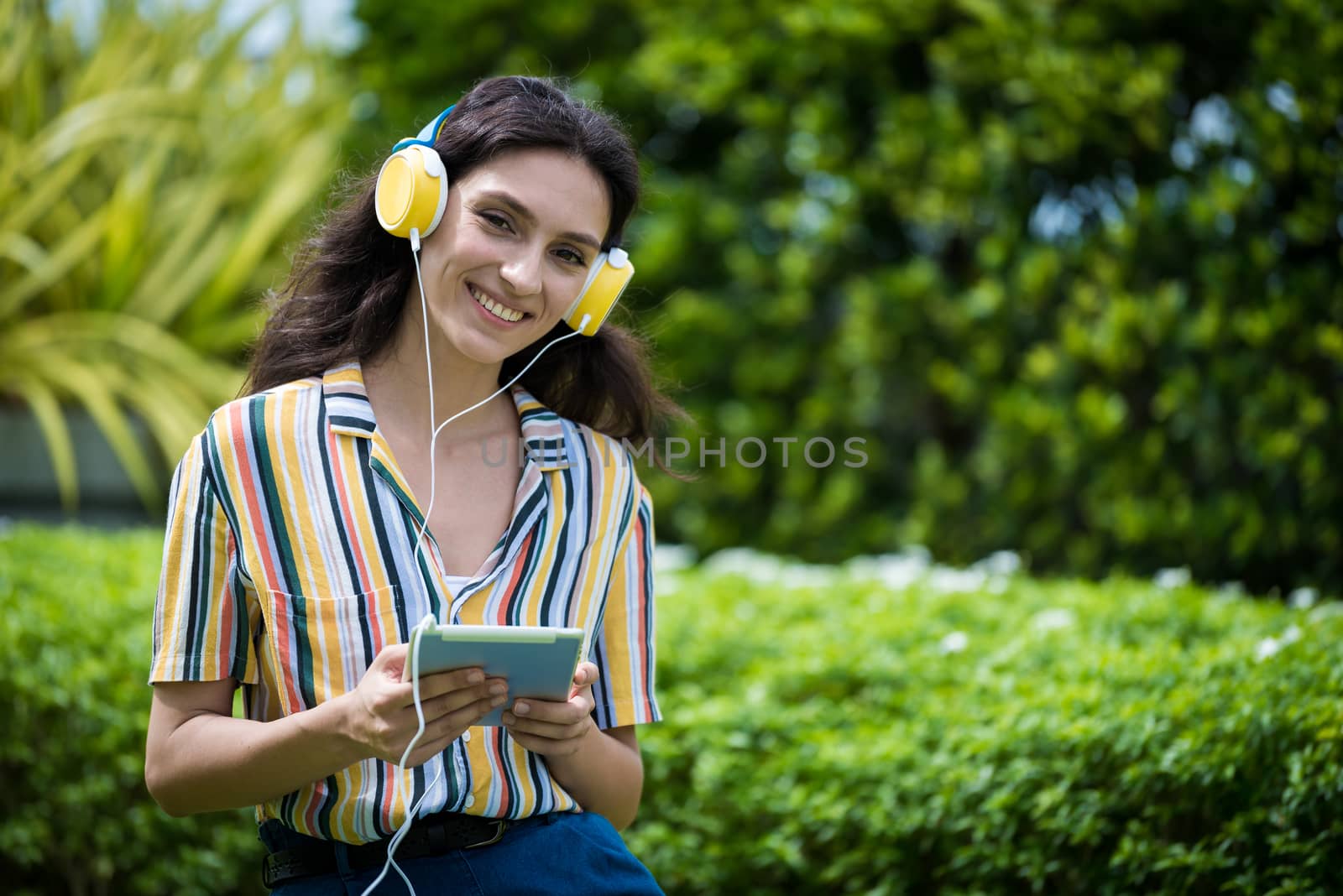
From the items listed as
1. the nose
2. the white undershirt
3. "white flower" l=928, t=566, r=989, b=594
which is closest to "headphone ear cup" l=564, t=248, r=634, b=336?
the nose

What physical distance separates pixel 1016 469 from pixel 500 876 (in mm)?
3473

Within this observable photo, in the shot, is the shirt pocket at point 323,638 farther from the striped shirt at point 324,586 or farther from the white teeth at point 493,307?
the white teeth at point 493,307

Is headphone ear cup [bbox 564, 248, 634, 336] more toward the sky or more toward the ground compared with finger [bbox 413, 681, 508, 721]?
more toward the sky

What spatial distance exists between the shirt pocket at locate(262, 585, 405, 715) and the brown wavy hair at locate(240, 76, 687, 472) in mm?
364

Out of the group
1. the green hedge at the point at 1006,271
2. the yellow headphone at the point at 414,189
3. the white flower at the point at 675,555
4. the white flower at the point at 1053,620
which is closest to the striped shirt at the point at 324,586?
the yellow headphone at the point at 414,189

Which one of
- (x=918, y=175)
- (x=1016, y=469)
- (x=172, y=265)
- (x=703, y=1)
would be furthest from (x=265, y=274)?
(x=1016, y=469)

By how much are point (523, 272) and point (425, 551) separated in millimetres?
394

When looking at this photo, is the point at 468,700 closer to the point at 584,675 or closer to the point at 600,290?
the point at 584,675

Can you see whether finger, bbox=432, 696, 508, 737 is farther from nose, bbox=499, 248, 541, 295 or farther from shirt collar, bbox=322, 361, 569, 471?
nose, bbox=499, 248, 541, 295

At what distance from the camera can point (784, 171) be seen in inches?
220

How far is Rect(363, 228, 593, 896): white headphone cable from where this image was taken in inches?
54.5

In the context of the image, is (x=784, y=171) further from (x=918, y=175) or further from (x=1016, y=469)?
(x=1016, y=469)

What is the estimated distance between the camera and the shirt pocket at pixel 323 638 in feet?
5.21

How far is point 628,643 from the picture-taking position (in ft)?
6.07
